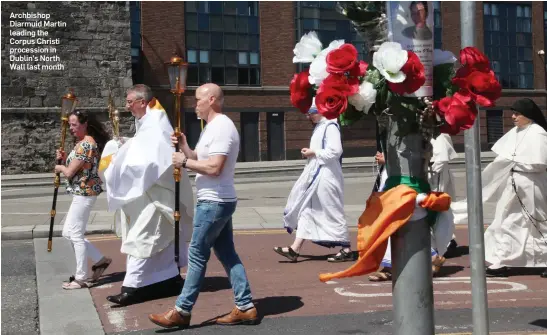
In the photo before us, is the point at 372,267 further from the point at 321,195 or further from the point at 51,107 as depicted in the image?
the point at 51,107

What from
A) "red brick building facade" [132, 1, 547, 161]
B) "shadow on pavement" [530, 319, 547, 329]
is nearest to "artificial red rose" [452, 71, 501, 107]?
"shadow on pavement" [530, 319, 547, 329]

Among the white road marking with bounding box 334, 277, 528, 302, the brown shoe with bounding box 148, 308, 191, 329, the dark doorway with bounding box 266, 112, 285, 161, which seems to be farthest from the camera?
the dark doorway with bounding box 266, 112, 285, 161

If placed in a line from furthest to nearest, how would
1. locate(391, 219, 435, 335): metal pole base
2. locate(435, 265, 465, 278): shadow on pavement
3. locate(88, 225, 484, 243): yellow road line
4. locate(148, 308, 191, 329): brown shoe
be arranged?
locate(88, 225, 484, 243): yellow road line
locate(435, 265, 465, 278): shadow on pavement
locate(148, 308, 191, 329): brown shoe
locate(391, 219, 435, 335): metal pole base

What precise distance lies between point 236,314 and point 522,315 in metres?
2.27

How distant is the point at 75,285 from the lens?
23.5ft

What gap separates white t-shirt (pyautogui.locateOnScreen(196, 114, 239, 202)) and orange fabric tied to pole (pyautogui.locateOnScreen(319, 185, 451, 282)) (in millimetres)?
2050

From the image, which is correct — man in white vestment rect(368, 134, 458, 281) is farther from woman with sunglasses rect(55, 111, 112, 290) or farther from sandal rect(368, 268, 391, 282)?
woman with sunglasses rect(55, 111, 112, 290)

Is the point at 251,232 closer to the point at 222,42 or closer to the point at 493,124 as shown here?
the point at 222,42

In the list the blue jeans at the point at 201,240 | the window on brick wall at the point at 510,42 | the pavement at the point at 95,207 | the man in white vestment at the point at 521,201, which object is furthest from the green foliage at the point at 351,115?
the window on brick wall at the point at 510,42

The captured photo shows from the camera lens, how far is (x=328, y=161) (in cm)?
841

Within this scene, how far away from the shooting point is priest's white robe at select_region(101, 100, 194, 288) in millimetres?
6273

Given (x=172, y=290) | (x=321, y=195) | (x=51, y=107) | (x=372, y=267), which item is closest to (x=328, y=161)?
(x=321, y=195)

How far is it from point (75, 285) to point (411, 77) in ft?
16.4

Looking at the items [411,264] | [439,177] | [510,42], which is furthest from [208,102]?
[510,42]
